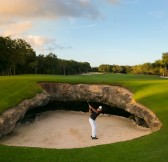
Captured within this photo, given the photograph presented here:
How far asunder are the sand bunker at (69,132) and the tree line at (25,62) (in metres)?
48.0

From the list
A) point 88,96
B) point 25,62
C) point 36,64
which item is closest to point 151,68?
point 36,64

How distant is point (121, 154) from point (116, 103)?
22468 mm

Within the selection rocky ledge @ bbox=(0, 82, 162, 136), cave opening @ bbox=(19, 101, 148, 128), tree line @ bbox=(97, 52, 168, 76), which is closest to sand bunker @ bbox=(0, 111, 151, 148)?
cave opening @ bbox=(19, 101, 148, 128)

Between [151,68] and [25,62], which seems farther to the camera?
[151,68]

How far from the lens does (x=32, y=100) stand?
3588cm

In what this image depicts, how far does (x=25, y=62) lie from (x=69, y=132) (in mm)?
77129

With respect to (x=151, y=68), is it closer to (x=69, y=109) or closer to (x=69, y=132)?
(x=69, y=109)

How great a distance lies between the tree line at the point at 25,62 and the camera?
84.8 meters

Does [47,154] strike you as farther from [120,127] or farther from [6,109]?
[120,127]

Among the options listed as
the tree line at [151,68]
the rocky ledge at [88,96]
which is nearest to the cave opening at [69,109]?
the rocky ledge at [88,96]

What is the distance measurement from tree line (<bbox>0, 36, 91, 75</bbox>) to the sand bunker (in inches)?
1888

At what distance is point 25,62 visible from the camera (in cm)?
10462

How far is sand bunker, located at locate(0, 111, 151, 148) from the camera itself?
26.2 m

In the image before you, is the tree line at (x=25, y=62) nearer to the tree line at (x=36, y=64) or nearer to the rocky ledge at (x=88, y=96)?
the tree line at (x=36, y=64)
